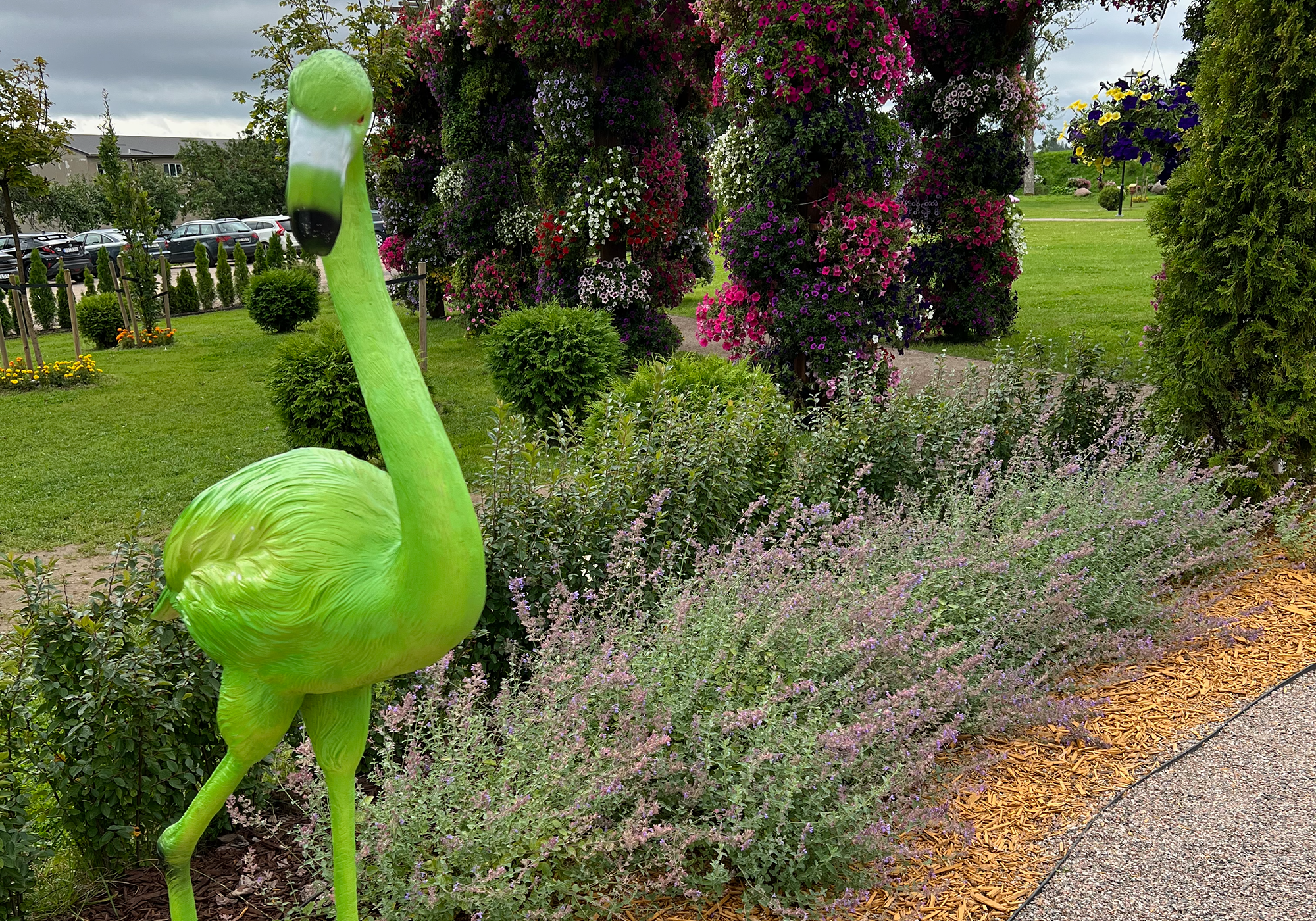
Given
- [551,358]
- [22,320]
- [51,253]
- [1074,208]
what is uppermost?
[1074,208]

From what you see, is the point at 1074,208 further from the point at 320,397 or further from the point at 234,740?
the point at 234,740

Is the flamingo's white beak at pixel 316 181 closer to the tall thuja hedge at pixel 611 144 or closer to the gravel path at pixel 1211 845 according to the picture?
the gravel path at pixel 1211 845

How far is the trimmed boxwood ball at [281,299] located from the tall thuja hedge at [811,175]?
885cm

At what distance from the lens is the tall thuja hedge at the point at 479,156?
11.4 metres

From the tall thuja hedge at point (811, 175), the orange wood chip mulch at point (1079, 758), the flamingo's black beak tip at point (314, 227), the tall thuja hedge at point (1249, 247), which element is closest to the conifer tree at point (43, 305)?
the tall thuja hedge at point (811, 175)

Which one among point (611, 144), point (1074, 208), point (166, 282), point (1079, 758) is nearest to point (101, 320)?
point (166, 282)

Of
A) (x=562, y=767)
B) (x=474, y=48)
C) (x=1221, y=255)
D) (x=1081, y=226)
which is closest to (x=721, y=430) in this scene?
(x=562, y=767)

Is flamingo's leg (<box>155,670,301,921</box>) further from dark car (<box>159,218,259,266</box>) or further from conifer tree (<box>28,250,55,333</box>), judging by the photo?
dark car (<box>159,218,259,266</box>)

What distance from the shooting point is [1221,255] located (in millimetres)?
5191

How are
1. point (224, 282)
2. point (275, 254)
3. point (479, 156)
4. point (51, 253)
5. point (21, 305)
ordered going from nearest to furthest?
point (21, 305)
point (479, 156)
point (224, 282)
point (275, 254)
point (51, 253)

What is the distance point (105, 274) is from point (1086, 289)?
1878 cm

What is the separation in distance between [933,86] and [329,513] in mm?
11458

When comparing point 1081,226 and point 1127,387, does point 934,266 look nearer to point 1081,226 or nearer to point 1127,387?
point 1127,387

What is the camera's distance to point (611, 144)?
30.6ft
